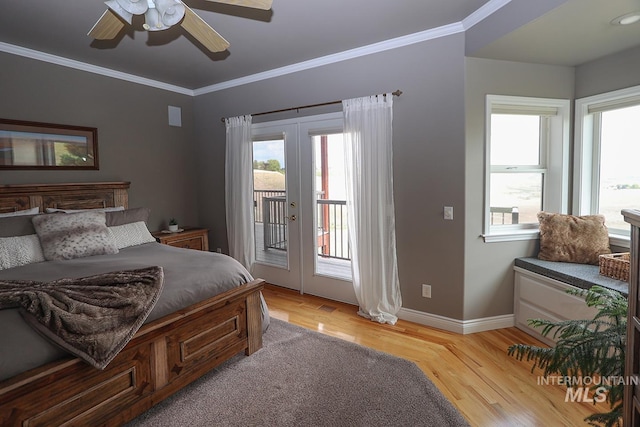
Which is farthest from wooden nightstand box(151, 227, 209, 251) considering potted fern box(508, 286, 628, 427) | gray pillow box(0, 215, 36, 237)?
potted fern box(508, 286, 628, 427)

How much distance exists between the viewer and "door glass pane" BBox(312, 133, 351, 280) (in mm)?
3586

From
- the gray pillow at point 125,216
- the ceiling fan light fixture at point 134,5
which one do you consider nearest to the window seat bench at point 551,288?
the ceiling fan light fixture at point 134,5

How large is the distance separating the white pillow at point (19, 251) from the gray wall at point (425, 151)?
281 cm

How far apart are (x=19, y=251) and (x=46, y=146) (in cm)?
132

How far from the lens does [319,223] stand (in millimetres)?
3814

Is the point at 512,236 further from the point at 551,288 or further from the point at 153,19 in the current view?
the point at 153,19

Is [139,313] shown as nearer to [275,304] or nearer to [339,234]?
[275,304]

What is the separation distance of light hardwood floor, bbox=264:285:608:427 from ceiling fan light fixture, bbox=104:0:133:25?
260 centimetres

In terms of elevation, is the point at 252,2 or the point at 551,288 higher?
the point at 252,2

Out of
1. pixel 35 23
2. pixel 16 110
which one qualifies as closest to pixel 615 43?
pixel 35 23

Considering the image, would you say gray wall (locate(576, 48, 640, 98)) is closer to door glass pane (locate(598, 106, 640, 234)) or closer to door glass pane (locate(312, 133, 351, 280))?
door glass pane (locate(598, 106, 640, 234))

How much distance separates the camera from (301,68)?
11.9 feet

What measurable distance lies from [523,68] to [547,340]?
2237 millimetres

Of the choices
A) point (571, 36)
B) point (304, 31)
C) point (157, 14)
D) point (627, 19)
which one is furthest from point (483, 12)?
point (157, 14)
